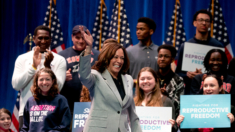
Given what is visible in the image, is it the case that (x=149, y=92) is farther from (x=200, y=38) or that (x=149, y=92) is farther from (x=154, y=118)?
(x=200, y=38)

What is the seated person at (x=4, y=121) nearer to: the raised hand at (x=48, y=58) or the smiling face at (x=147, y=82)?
the raised hand at (x=48, y=58)

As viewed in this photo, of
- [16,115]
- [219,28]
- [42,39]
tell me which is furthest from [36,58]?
[219,28]

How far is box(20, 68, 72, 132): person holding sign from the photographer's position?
4.10 metres

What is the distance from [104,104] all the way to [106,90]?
133mm

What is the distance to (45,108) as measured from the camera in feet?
13.7

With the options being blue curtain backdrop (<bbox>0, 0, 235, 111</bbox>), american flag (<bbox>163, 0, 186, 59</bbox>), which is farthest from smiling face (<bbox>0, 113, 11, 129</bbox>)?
american flag (<bbox>163, 0, 186, 59</bbox>)

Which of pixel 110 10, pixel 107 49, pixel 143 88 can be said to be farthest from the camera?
pixel 110 10

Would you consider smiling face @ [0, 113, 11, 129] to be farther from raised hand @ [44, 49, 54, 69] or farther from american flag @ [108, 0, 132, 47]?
american flag @ [108, 0, 132, 47]

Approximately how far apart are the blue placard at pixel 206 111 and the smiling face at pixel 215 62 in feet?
2.70

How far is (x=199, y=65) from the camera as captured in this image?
554 cm

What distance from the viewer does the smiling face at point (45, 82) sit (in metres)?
→ 4.28

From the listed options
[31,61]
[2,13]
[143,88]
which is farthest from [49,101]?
[2,13]

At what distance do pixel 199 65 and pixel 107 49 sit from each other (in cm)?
278

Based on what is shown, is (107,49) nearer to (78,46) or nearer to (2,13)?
(78,46)
